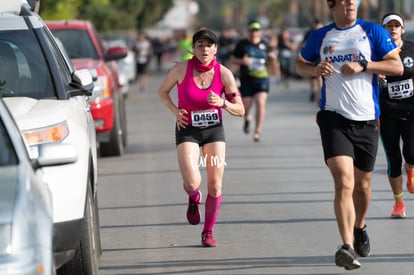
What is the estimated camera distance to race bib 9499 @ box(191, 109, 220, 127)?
1028 cm

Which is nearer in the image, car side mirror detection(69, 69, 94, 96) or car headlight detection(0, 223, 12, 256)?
car headlight detection(0, 223, 12, 256)

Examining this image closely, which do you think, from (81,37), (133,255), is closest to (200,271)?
(133,255)

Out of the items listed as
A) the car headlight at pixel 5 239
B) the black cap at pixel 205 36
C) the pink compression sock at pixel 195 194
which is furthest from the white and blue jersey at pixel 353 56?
the car headlight at pixel 5 239

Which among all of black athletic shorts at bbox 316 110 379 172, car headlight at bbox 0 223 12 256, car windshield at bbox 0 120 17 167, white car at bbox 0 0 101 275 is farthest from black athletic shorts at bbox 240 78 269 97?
car headlight at bbox 0 223 12 256

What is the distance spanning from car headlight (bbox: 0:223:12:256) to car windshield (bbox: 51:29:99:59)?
40.2 feet

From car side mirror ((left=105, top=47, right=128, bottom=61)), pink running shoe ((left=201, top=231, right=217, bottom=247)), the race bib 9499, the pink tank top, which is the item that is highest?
the pink tank top

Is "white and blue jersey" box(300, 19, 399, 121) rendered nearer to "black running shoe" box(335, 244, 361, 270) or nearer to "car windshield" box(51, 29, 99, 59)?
"black running shoe" box(335, 244, 361, 270)

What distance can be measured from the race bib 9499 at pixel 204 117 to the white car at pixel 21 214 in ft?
Answer: 11.7

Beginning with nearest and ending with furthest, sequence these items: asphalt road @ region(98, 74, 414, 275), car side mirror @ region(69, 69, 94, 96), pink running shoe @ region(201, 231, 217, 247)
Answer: car side mirror @ region(69, 69, 94, 96)
asphalt road @ region(98, 74, 414, 275)
pink running shoe @ region(201, 231, 217, 247)

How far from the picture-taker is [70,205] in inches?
296

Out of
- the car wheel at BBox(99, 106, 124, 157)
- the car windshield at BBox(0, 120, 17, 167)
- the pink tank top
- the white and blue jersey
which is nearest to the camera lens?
the car windshield at BBox(0, 120, 17, 167)

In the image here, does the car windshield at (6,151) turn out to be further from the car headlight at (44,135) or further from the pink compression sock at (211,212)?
the pink compression sock at (211,212)

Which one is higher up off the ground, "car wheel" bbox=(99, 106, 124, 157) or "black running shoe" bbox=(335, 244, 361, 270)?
"black running shoe" bbox=(335, 244, 361, 270)

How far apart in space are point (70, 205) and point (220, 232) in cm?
356
